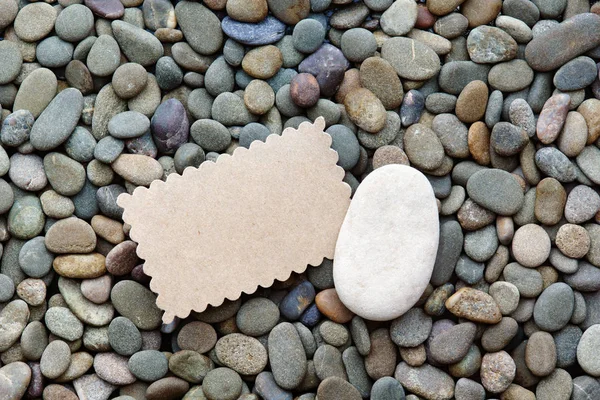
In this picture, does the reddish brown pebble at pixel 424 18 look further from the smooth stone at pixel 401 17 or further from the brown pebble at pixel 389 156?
the brown pebble at pixel 389 156

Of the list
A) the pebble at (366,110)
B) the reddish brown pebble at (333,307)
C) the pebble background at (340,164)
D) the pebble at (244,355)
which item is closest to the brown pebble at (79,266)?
the pebble background at (340,164)

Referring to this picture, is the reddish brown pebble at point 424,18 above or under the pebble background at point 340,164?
above

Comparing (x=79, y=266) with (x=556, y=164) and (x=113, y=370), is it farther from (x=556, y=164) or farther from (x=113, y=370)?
(x=556, y=164)

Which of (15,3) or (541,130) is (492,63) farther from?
(15,3)

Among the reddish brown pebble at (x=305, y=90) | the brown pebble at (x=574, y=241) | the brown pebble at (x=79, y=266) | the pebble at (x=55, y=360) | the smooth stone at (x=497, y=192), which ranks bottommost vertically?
A: the pebble at (x=55, y=360)

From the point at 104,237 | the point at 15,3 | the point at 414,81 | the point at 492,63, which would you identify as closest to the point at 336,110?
the point at 414,81

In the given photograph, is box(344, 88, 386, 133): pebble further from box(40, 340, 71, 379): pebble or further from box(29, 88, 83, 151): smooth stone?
box(40, 340, 71, 379): pebble

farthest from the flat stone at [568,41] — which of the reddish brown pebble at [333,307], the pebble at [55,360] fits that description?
the pebble at [55,360]
